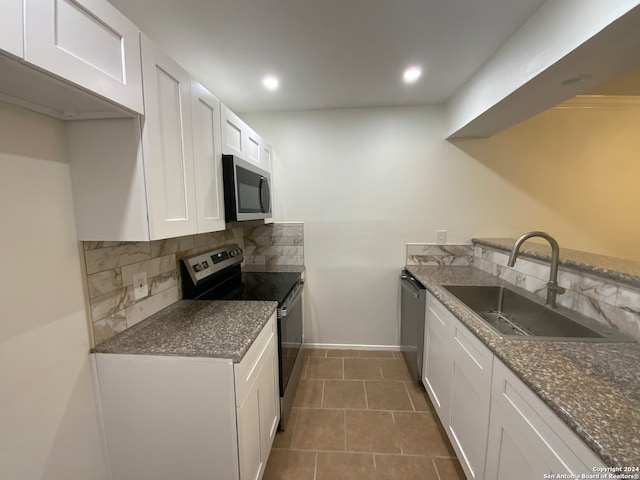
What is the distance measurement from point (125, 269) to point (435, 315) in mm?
1885

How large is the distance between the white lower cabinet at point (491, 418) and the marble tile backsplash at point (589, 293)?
0.62 m

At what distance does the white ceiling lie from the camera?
124cm

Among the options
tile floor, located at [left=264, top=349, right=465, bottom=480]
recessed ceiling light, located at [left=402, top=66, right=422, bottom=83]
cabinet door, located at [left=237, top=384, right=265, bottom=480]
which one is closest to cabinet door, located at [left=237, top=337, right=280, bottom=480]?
cabinet door, located at [left=237, top=384, right=265, bottom=480]

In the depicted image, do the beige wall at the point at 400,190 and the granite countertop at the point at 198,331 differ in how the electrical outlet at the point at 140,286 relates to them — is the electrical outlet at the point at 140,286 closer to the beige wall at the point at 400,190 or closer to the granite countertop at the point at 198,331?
the granite countertop at the point at 198,331

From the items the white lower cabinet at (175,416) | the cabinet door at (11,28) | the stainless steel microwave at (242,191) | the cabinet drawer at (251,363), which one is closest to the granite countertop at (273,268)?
the stainless steel microwave at (242,191)

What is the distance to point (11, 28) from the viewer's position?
575 millimetres

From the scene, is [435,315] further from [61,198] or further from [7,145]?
[7,145]

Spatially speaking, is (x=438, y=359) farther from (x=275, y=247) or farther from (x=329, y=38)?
(x=329, y=38)

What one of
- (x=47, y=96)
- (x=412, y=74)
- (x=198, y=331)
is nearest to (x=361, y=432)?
(x=198, y=331)

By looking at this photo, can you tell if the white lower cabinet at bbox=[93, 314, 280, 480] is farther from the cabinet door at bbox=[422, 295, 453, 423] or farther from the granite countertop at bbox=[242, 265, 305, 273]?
the granite countertop at bbox=[242, 265, 305, 273]

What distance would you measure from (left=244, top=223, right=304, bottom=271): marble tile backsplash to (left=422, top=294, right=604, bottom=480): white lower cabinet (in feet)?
4.65

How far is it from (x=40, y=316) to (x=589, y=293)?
240 centimetres

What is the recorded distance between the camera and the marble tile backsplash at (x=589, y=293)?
112 centimetres

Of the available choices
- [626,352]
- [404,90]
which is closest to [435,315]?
[626,352]
